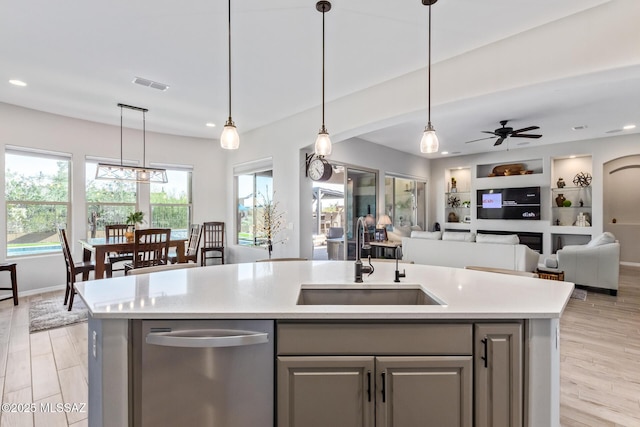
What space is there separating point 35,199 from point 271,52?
15.2ft

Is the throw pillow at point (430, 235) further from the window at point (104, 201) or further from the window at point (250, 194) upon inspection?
the window at point (104, 201)

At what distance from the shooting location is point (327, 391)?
4.44 feet

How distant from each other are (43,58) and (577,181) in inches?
386

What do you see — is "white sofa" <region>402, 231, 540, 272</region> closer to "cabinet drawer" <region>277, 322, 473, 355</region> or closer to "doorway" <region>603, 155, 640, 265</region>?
"cabinet drawer" <region>277, 322, 473, 355</region>

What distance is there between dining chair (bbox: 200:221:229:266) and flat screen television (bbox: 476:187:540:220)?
267 inches

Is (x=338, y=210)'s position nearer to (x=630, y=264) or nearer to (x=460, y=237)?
(x=460, y=237)

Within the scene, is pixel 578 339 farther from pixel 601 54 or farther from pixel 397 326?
pixel 397 326

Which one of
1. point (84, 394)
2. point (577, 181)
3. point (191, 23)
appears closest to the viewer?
point (84, 394)

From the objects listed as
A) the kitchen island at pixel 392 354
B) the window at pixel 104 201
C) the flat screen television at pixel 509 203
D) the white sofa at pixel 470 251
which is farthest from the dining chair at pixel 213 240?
the flat screen television at pixel 509 203

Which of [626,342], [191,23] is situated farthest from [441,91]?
[626,342]

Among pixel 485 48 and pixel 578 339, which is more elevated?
pixel 485 48

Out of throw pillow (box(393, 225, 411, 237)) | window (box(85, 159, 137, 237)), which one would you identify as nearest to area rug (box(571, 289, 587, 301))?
throw pillow (box(393, 225, 411, 237))

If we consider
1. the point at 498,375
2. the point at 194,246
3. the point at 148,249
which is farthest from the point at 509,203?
the point at 148,249

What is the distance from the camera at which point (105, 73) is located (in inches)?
137
